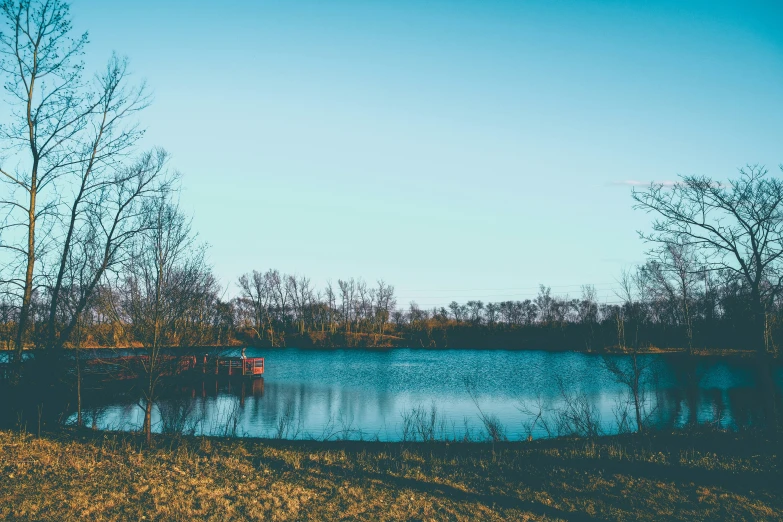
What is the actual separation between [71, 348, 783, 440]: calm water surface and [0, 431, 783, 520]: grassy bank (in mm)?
2543

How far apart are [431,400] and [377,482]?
1720cm

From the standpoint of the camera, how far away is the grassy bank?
300 inches

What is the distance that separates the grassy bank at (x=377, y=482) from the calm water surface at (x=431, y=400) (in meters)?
2.54

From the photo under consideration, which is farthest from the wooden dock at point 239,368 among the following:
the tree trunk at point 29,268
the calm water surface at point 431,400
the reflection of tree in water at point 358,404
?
the tree trunk at point 29,268

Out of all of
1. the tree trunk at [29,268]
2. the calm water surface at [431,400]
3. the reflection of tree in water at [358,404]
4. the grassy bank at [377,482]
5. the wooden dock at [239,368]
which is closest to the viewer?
the grassy bank at [377,482]

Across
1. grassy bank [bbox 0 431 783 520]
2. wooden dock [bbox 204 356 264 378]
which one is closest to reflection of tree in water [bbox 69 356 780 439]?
wooden dock [bbox 204 356 264 378]

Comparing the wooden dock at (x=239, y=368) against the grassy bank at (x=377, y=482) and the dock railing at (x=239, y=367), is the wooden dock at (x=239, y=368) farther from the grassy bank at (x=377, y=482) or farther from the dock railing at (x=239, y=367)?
the grassy bank at (x=377, y=482)

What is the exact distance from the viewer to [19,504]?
23.5 ft

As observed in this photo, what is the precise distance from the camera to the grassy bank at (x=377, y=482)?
762 cm

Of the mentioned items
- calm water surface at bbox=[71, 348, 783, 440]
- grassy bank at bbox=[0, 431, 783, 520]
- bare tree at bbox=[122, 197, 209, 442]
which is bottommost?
calm water surface at bbox=[71, 348, 783, 440]

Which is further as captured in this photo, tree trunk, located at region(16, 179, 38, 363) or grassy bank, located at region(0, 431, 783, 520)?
tree trunk, located at region(16, 179, 38, 363)

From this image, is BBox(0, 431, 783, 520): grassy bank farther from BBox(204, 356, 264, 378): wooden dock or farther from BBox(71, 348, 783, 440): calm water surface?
BBox(204, 356, 264, 378): wooden dock

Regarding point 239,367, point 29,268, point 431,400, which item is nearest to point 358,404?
point 431,400

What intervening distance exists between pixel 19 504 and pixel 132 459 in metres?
2.53
